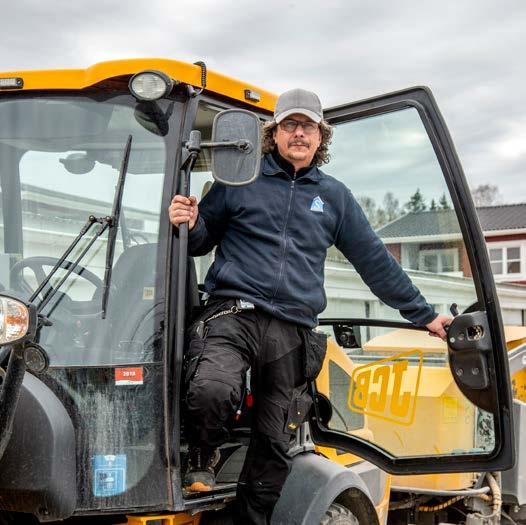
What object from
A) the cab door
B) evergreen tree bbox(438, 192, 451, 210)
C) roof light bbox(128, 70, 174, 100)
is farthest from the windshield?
evergreen tree bbox(438, 192, 451, 210)

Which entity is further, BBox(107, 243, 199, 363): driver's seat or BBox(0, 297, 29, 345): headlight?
BBox(107, 243, 199, 363): driver's seat

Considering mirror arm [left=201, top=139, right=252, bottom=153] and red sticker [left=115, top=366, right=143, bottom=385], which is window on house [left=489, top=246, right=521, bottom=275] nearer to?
mirror arm [left=201, top=139, right=252, bottom=153]

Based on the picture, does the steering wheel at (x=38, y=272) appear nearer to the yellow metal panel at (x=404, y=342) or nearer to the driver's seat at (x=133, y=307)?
the driver's seat at (x=133, y=307)

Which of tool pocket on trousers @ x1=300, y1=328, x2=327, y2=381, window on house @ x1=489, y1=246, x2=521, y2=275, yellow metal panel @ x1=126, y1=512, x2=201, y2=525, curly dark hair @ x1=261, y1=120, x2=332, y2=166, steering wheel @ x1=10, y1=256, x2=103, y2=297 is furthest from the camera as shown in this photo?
window on house @ x1=489, y1=246, x2=521, y2=275

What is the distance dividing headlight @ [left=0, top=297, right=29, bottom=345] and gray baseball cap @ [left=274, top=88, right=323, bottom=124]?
4.39ft

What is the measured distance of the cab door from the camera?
333cm

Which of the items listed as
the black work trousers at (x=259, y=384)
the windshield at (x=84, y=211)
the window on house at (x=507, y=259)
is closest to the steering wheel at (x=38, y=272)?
the windshield at (x=84, y=211)

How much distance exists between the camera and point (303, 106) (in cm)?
321

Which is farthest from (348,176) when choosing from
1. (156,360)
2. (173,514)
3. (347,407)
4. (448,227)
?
(173,514)

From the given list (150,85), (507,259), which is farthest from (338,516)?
(507,259)

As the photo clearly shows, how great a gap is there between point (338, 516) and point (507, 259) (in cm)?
3358

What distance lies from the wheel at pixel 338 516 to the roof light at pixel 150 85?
1714 millimetres

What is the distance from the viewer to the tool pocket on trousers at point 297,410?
313cm

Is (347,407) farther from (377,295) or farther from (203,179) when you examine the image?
(203,179)
